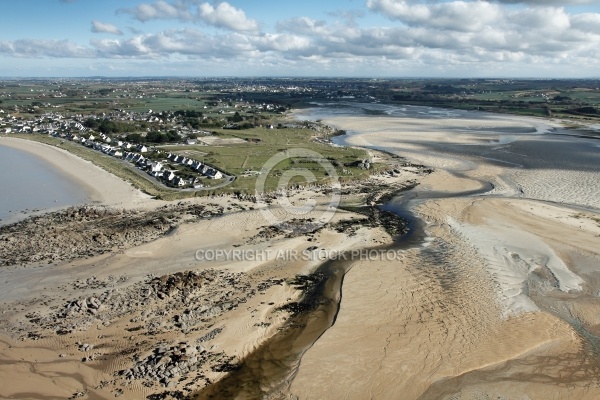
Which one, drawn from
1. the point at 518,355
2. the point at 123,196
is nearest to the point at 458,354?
the point at 518,355

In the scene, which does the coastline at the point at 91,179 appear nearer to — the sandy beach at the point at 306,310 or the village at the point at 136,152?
the sandy beach at the point at 306,310

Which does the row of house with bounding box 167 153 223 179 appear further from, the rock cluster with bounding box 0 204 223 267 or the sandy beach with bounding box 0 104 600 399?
the rock cluster with bounding box 0 204 223 267

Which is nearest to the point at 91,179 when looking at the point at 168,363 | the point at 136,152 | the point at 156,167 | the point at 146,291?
the point at 156,167

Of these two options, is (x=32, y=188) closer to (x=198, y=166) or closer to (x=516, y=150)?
(x=198, y=166)

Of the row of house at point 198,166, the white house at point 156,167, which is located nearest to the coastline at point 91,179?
the white house at point 156,167

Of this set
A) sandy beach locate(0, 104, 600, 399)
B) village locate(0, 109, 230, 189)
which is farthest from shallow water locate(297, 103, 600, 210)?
village locate(0, 109, 230, 189)

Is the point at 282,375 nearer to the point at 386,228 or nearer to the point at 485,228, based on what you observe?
the point at 386,228
